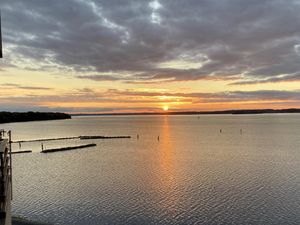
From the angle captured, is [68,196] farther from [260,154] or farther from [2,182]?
[260,154]

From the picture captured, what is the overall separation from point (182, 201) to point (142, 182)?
14.6 metres

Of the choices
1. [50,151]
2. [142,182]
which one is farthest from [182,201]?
[50,151]

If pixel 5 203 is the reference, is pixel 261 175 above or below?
below

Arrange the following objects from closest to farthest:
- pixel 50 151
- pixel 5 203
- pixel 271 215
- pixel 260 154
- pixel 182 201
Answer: pixel 5 203
pixel 271 215
pixel 182 201
pixel 260 154
pixel 50 151

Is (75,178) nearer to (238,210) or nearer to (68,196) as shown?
(68,196)

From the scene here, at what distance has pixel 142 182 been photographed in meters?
57.5

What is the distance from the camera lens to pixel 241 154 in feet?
309

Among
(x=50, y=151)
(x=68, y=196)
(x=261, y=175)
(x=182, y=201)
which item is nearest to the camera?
(x=182, y=201)

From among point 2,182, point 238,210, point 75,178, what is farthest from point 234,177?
point 2,182

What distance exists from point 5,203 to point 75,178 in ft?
162

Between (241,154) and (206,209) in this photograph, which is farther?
(241,154)

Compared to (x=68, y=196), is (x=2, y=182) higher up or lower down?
higher up

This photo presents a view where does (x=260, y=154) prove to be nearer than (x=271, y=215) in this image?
No

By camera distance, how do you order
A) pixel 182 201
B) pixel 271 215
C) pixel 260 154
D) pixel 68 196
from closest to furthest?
pixel 271 215, pixel 182 201, pixel 68 196, pixel 260 154
